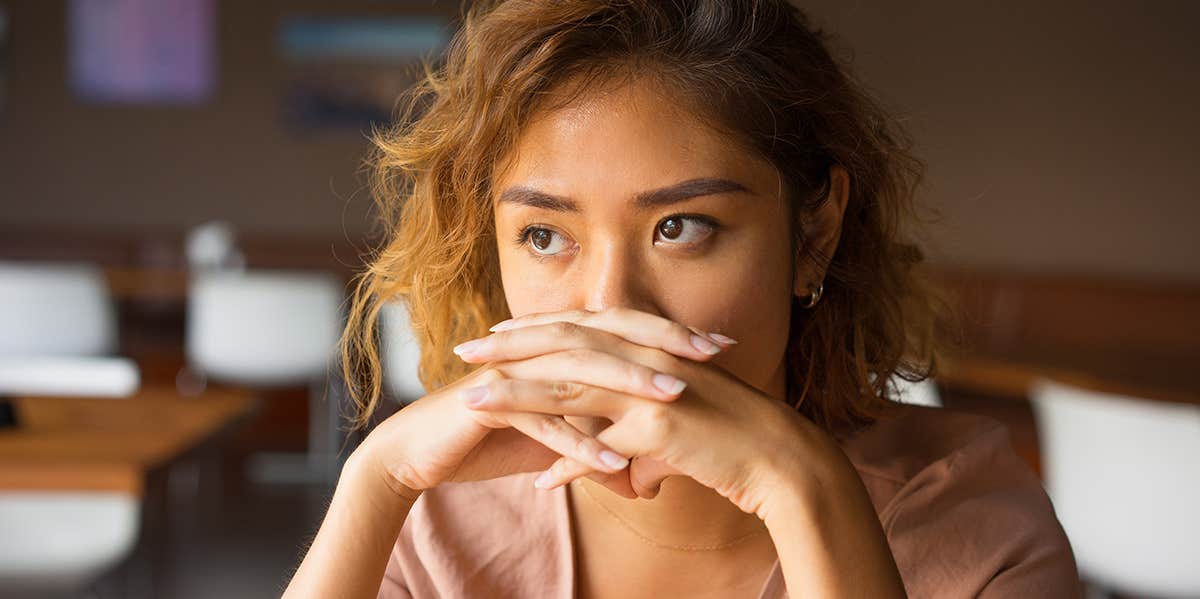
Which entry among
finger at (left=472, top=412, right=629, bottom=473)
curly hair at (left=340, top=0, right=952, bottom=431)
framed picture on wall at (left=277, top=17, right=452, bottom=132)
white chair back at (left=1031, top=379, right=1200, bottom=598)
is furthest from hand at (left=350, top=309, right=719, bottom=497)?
framed picture on wall at (left=277, top=17, right=452, bottom=132)

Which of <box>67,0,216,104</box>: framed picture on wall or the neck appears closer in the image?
the neck

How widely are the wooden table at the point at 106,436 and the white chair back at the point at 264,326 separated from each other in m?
2.27

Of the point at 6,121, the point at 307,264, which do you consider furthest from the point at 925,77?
the point at 6,121

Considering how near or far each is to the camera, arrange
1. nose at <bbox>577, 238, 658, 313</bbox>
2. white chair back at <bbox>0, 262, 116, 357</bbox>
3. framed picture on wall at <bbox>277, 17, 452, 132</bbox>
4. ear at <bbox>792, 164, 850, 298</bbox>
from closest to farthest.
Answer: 1. nose at <bbox>577, 238, 658, 313</bbox>
2. ear at <bbox>792, 164, 850, 298</bbox>
3. white chair back at <bbox>0, 262, 116, 357</bbox>
4. framed picture on wall at <bbox>277, 17, 452, 132</bbox>

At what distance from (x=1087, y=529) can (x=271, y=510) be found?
11.2ft

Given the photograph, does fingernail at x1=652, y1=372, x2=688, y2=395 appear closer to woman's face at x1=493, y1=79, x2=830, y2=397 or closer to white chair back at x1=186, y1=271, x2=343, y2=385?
woman's face at x1=493, y1=79, x2=830, y2=397

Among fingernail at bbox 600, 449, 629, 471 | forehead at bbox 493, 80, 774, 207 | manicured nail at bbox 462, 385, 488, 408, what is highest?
forehead at bbox 493, 80, 774, 207

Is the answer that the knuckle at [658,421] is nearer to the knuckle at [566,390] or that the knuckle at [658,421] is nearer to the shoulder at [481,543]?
the knuckle at [566,390]

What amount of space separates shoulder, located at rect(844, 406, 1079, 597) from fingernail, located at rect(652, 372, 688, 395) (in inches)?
16.9

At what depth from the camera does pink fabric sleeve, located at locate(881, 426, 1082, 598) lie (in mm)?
1287

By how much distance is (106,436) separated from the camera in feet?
7.57

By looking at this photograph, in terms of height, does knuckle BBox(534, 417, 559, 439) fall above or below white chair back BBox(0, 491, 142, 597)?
above

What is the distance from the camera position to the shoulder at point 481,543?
4.62 feet

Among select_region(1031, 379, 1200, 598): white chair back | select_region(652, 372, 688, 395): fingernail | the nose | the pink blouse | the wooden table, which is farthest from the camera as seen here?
select_region(1031, 379, 1200, 598): white chair back
